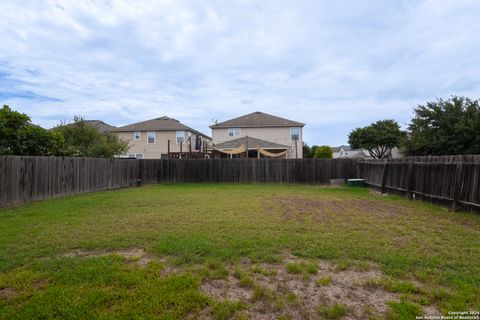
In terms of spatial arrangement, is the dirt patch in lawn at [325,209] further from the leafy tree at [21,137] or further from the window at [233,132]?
the window at [233,132]

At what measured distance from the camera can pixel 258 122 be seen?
95.9 feet

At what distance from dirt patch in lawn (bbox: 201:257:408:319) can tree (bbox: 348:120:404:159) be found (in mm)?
36493

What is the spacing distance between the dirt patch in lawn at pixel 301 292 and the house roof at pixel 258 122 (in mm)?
25588

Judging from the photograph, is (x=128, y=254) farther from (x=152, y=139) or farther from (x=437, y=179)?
(x=152, y=139)

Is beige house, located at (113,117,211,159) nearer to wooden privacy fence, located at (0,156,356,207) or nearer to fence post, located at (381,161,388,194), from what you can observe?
wooden privacy fence, located at (0,156,356,207)

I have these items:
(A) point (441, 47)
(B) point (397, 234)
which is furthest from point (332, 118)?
(B) point (397, 234)

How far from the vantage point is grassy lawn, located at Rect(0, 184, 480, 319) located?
2621 mm

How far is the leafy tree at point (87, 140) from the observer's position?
16812 mm

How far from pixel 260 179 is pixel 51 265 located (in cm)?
1447

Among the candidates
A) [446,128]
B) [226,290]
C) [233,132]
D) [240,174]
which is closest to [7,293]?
[226,290]

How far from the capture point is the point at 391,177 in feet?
38.1

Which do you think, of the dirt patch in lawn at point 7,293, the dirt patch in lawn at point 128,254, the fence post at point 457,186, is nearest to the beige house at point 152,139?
the fence post at point 457,186

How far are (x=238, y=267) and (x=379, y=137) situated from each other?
121ft

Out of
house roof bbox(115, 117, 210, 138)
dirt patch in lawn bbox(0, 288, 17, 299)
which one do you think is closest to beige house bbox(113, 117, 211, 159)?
house roof bbox(115, 117, 210, 138)
